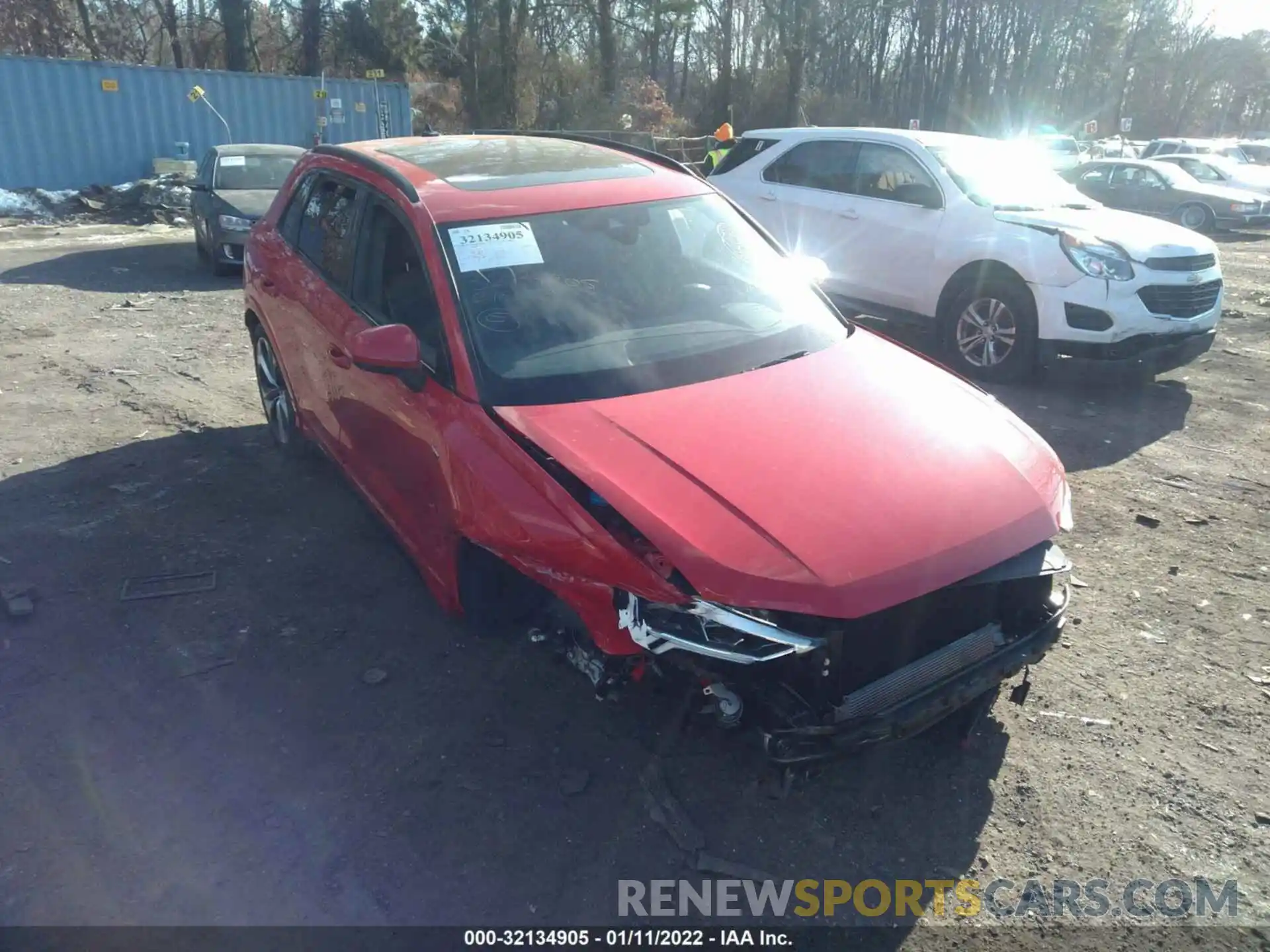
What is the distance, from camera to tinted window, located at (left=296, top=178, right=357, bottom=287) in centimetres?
451

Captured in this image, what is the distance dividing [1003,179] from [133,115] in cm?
1836

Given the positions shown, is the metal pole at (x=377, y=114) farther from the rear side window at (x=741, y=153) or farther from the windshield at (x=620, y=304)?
the windshield at (x=620, y=304)

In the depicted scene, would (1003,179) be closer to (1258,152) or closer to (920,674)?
(920,674)

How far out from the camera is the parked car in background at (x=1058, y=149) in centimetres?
2597

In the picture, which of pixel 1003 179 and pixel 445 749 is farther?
pixel 1003 179

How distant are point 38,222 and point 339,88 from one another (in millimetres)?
7569

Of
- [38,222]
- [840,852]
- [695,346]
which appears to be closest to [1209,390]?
[695,346]

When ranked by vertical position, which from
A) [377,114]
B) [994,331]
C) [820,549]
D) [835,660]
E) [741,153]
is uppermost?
[377,114]

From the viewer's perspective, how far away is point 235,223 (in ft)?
38.2

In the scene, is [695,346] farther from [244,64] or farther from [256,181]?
[244,64]

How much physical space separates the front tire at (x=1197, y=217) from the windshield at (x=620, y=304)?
1857 cm

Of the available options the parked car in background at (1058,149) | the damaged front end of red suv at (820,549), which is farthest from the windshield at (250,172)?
the parked car in background at (1058,149)

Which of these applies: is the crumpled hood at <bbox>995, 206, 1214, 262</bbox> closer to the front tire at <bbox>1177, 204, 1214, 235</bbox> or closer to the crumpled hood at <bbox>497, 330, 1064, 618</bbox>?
the crumpled hood at <bbox>497, 330, 1064, 618</bbox>

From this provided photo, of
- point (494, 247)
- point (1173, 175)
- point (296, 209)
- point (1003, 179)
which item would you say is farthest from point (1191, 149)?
point (494, 247)
